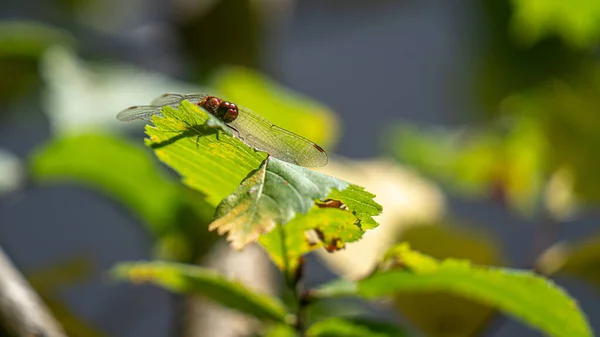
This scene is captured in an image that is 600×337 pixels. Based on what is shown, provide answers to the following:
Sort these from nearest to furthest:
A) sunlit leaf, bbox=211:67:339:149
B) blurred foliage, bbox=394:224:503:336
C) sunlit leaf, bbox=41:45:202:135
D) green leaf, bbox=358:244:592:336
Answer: green leaf, bbox=358:244:592:336
blurred foliage, bbox=394:224:503:336
sunlit leaf, bbox=211:67:339:149
sunlit leaf, bbox=41:45:202:135

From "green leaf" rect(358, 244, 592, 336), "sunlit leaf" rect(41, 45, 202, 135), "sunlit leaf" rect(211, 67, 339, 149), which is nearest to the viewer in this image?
"green leaf" rect(358, 244, 592, 336)

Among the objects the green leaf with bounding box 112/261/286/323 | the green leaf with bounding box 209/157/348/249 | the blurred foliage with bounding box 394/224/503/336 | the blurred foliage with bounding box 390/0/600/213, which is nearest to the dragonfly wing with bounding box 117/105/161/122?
the green leaf with bounding box 112/261/286/323

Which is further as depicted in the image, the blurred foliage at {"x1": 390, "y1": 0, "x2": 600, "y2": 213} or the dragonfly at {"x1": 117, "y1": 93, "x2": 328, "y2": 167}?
the blurred foliage at {"x1": 390, "y1": 0, "x2": 600, "y2": 213}

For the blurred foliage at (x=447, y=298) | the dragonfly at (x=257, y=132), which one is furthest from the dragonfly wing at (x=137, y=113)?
the blurred foliage at (x=447, y=298)

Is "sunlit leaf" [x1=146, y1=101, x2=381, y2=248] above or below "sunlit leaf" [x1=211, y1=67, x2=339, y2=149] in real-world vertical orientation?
above

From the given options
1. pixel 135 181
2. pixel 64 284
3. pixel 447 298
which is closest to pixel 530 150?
pixel 447 298

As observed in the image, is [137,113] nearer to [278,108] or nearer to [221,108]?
[221,108]

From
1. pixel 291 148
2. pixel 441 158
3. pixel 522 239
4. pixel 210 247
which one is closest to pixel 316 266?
pixel 522 239

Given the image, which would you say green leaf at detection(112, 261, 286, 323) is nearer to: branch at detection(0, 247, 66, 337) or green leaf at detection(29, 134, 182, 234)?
branch at detection(0, 247, 66, 337)


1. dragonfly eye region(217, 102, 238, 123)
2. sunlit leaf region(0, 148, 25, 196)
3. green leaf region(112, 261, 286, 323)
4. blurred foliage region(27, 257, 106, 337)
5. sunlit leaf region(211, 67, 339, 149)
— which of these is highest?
dragonfly eye region(217, 102, 238, 123)
